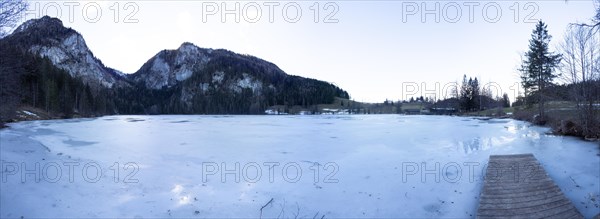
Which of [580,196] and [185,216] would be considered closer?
[185,216]

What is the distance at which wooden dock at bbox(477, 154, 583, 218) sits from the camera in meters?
6.91

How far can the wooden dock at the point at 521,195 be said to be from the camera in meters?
6.91

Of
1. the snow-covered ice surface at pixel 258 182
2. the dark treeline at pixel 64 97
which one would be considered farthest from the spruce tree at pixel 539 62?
the dark treeline at pixel 64 97

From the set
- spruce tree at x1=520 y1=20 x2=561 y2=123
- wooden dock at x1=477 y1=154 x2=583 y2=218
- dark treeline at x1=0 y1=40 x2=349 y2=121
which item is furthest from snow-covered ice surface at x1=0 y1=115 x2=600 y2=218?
spruce tree at x1=520 y1=20 x2=561 y2=123

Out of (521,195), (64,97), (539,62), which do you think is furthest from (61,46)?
(521,195)

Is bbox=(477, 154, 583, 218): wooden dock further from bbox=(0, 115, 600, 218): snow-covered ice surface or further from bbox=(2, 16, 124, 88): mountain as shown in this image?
bbox=(2, 16, 124, 88): mountain

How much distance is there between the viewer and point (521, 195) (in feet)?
25.8

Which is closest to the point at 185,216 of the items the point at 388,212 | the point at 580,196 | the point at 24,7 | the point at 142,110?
the point at 388,212

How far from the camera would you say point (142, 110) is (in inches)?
7421

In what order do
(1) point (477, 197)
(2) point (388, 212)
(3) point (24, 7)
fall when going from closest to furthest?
(2) point (388, 212)
(1) point (477, 197)
(3) point (24, 7)

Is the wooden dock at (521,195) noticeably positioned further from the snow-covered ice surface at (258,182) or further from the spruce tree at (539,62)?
the spruce tree at (539,62)

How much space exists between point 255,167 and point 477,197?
6652 millimetres

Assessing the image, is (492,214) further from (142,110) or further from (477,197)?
(142,110)

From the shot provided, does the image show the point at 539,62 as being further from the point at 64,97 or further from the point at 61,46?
the point at 61,46
